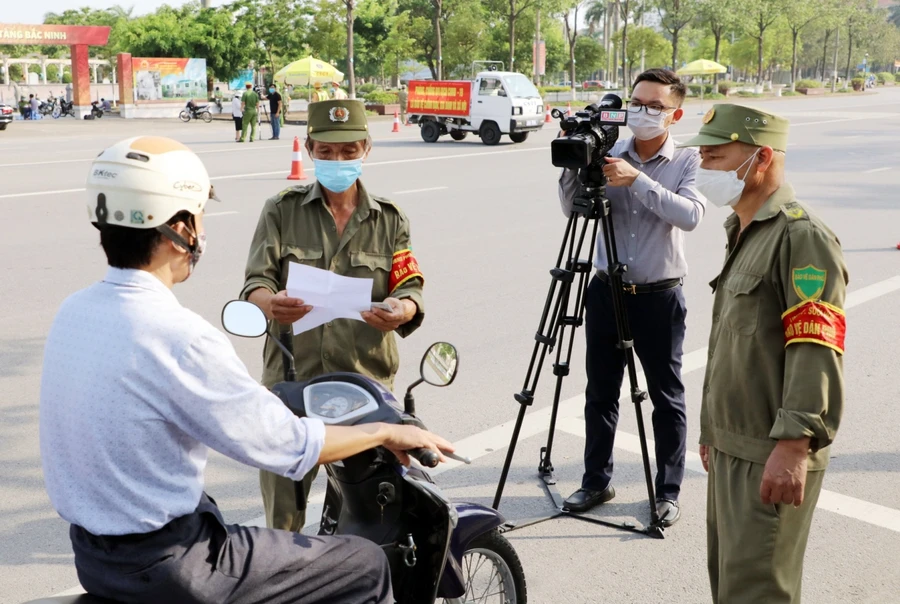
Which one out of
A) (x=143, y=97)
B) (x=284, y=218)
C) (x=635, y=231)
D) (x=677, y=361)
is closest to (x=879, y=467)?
(x=677, y=361)

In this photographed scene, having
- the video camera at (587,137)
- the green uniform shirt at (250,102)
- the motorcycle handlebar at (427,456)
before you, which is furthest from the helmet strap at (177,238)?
the green uniform shirt at (250,102)

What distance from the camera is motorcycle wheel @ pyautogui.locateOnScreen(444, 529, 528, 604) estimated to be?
3105 mm

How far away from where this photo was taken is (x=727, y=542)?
288 centimetres

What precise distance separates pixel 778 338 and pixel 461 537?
1.10 m

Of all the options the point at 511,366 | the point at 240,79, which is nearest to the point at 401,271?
the point at 511,366

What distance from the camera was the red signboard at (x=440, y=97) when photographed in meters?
25.5

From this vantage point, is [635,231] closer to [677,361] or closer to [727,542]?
[677,361]

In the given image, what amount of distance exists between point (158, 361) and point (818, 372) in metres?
1.75

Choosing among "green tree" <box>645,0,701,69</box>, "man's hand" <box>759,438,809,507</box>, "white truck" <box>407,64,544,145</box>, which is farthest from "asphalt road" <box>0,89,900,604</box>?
"green tree" <box>645,0,701,69</box>

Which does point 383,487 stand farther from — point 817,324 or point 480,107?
point 480,107

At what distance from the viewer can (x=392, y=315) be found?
3.38 meters

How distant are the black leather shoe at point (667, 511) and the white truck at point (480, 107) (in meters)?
21.0

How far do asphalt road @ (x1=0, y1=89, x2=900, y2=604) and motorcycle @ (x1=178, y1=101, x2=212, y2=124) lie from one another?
19283 mm

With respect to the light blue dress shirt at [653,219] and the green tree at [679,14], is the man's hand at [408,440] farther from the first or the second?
the green tree at [679,14]
